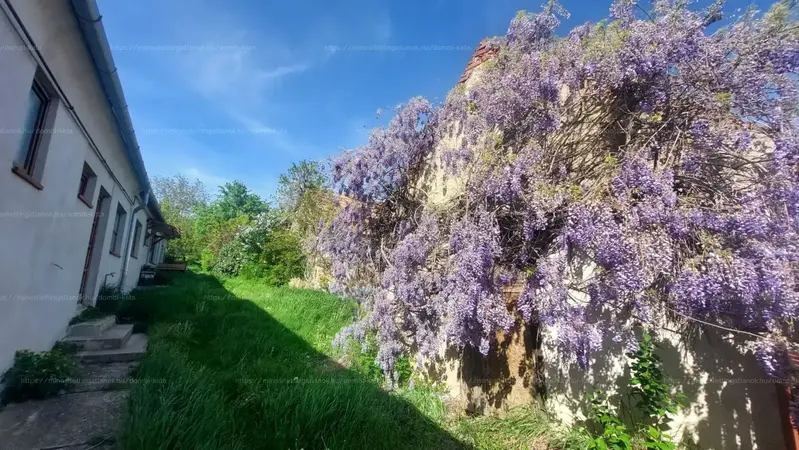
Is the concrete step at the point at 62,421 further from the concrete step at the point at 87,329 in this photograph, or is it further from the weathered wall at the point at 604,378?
the weathered wall at the point at 604,378

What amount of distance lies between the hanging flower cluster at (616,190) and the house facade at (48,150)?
3.74 meters

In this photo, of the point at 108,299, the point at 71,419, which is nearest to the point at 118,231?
the point at 108,299

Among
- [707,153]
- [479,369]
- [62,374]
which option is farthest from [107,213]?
[707,153]

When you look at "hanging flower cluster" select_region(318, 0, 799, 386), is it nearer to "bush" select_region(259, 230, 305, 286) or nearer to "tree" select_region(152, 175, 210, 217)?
"bush" select_region(259, 230, 305, 286)

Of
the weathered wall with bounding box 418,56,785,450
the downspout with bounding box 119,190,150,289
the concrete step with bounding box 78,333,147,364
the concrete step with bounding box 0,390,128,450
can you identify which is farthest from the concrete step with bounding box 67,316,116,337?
the weathered wall with bounding box 418,56,785,450

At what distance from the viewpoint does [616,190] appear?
348cm

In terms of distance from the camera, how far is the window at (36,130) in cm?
374

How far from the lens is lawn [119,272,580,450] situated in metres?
3.05

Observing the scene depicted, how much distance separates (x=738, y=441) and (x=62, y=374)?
6.51 metres

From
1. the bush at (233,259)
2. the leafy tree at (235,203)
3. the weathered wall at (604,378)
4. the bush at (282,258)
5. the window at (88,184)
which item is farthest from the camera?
the leafy tree at (235,203)

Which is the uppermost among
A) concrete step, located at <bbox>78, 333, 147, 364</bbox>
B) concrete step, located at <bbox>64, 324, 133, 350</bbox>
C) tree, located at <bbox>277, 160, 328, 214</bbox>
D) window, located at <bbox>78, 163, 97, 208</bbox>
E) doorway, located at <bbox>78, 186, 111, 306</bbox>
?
tree, located at <bbox>277, 160, 328, 214</bbox>

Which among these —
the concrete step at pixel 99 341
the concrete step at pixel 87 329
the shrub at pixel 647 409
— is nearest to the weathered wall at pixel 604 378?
the shrub at pixel 647 409

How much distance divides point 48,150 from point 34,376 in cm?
229

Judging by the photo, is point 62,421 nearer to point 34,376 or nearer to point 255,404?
point 34,376
